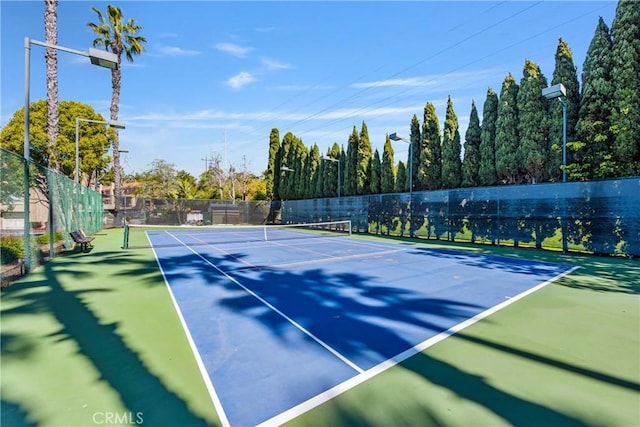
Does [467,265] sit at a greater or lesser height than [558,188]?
lesser

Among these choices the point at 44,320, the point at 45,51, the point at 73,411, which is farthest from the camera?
the point at 45,51

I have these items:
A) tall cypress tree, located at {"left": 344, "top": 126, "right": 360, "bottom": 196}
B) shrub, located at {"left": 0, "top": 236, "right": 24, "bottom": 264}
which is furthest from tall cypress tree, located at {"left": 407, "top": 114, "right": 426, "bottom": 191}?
shrub, located at {"left": 0, "top": 236, "right": 24, "bottom": 264}

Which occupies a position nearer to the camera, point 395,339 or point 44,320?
point 395,339

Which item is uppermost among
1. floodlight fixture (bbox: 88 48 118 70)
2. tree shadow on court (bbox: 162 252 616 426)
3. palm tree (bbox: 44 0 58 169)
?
palm tree (bbox: 44 0 58 169)

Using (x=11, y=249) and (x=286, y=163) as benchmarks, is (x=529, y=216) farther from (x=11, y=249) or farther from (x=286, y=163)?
(x=286, y=163)

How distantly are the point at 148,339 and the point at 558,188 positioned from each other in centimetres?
1306

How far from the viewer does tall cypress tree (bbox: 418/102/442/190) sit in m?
18.2

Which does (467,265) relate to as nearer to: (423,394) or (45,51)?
(423,394)

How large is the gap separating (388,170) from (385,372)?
19.5 metres

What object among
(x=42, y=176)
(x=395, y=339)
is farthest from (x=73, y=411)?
(x=42, y=176)

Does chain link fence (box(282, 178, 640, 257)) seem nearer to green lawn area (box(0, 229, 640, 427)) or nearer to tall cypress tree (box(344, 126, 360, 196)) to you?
tall cypress tree (box(344, 126, 360, 196))

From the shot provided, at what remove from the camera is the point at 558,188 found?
11.3m
